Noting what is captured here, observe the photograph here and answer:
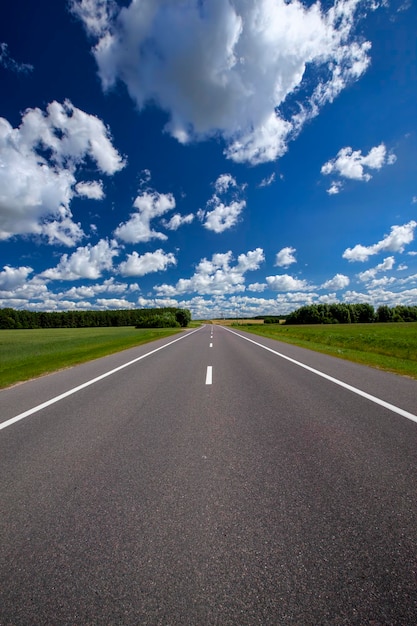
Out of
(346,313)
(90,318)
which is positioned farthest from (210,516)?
(90,318)

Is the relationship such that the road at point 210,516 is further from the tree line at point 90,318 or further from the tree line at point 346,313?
the tree line at point 346,313

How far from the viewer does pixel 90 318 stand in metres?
124

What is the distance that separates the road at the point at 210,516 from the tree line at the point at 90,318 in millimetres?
88697

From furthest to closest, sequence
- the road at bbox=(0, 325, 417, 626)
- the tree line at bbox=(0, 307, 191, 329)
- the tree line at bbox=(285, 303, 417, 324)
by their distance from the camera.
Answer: the tree line at bbox=(0, 307, 191, 329) < the tree line at bbox=(285, 303, 417, 324) < the road at bbox=(0, 325, 417, 626)

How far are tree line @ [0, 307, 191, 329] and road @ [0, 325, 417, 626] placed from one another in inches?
3492

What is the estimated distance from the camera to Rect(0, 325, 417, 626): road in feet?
5.63

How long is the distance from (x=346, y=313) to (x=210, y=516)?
3909 inches

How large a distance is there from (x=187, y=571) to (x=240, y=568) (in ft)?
1.17

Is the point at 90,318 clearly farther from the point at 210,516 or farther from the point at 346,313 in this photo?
the point at 210,516

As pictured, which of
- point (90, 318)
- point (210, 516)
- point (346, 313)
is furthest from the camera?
point (90, 318)

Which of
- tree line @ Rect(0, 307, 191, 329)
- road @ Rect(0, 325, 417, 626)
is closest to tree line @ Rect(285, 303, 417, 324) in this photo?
tree line @ Rect(0, 307, 191, 329)

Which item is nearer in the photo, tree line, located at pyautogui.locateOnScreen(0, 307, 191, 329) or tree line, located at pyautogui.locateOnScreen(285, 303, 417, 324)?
tree line, located at pyautogui.locateOnScreen(285, 303, 417, 324)

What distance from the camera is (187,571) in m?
1.93

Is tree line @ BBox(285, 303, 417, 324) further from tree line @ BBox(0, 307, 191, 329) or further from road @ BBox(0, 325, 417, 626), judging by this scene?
road @ BBox(0, 325, 417, 626)
